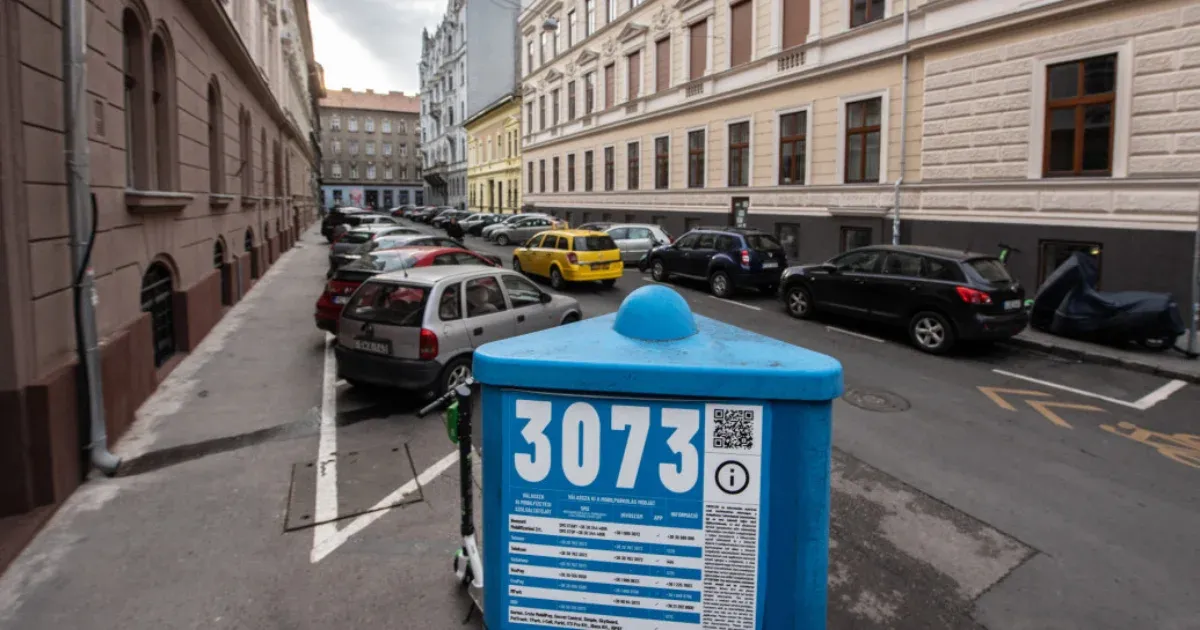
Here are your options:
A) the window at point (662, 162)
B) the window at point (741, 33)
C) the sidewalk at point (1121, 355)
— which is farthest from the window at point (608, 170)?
the sidewalk at point (1121, 355)

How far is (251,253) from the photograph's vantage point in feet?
60.6

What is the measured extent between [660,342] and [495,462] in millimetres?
722

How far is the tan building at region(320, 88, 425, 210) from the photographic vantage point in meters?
91.6

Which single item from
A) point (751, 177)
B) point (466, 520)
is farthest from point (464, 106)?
point (466, 520)

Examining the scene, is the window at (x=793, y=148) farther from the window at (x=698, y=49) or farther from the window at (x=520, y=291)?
the window at (x=520, y=291)

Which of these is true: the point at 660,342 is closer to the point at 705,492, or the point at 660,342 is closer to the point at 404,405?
the point at 705,492

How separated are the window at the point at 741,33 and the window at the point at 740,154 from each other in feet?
6.97

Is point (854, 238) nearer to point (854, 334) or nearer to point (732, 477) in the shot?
point (854, 334)

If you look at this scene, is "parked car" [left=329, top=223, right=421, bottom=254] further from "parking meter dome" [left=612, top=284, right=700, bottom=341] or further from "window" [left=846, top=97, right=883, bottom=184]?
"parking meter dome" [left=612, top=284, right=700, bottom=341]

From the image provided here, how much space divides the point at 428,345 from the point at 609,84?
92.1 ft

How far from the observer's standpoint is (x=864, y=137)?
19.0 metres

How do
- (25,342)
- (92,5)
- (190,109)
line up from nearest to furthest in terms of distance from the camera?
(25,342) < (92,5) < (190,109)

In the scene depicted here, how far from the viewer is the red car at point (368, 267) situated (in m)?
10.8

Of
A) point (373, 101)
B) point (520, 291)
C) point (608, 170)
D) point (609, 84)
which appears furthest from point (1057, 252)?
point (373, 101)
